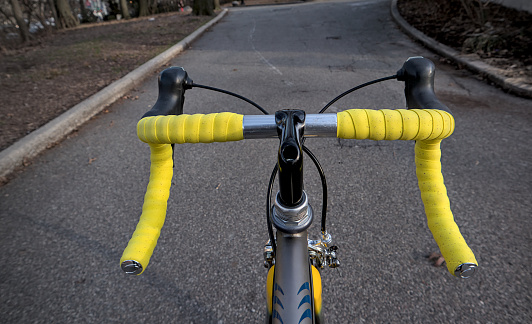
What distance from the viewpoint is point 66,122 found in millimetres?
3992

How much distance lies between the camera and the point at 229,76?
6.11 m

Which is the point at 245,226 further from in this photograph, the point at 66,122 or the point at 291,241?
the point at 66,122

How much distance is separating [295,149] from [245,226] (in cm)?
190

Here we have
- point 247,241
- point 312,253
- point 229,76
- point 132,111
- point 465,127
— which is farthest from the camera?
point 229,76

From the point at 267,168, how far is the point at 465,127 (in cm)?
250

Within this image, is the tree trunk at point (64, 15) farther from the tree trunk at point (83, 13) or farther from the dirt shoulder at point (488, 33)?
the dirt shoulder at point (488, 33)

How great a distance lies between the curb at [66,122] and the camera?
10.7 ft

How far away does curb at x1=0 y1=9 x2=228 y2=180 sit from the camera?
10.7 ft

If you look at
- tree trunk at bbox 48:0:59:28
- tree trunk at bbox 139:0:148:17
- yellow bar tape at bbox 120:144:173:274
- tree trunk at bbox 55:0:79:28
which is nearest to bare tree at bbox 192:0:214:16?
tree trunk at bbox 139:0:148:17

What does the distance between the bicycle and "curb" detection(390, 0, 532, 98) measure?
475 cm

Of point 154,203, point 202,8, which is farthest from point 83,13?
point 154,203

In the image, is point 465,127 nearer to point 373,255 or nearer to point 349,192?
point 349,192

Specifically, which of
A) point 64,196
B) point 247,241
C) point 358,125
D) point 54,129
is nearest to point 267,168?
point 247,241

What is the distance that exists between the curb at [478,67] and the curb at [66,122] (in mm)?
6026
